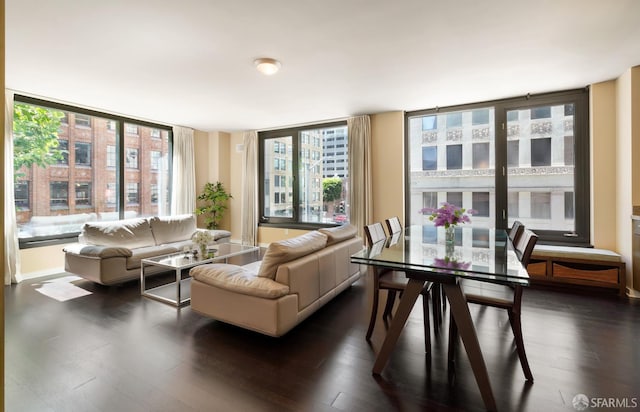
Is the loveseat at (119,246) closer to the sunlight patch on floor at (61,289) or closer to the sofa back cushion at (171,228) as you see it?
the sofa back cushion at (171,228)

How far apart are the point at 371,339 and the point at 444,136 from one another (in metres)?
3.80

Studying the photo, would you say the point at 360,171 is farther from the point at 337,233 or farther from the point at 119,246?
the point at 119,246

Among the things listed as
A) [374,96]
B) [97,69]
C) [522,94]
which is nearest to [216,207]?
[97,69]

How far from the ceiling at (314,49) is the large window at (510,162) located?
0.39 m

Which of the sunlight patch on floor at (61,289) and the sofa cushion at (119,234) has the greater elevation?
the sofa cushion at (119,234)

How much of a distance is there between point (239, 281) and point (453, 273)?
5.38ft

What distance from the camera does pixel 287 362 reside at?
213cm

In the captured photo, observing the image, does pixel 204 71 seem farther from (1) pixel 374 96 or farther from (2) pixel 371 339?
(2) pixel 371 339

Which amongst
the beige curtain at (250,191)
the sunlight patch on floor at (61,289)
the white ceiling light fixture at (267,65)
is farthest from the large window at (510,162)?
the sunlight patch on floor at (61,289)

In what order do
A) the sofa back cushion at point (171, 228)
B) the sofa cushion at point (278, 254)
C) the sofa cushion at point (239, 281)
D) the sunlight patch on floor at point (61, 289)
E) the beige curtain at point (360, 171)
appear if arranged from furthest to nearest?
the beige curtain at point (360, 171) < the sofa back cushion at point (171, 228) < the sunlight patch on floor at point (61, 289) < the sofa cushion at point (278, 254) < the sofa cushion at point (239, 281)

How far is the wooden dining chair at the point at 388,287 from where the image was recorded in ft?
7.24

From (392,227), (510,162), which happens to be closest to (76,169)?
(392,227)

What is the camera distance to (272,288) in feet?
7.55

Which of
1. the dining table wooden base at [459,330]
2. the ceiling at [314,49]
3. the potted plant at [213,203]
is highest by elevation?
the ceiling at [314,49]
